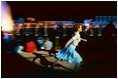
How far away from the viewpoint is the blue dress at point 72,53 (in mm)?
9516

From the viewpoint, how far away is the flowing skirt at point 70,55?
9.52m

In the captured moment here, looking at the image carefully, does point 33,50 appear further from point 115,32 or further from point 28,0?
point 115,32

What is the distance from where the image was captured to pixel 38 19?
9.55m

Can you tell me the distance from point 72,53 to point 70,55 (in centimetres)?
6

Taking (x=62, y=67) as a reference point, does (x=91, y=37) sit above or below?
above

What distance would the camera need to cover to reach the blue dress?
9.52 meters

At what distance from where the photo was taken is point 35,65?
967 centimetres

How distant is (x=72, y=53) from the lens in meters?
9.54

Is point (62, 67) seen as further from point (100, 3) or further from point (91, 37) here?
point (100, 3)

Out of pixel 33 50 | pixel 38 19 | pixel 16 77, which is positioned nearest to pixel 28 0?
pixel 38 19

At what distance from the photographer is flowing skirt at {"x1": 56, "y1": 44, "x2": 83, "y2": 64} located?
31.2 ft

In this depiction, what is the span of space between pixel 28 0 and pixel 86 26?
4.42 feet

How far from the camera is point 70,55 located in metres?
9.55

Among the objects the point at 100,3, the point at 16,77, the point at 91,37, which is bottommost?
the point at 16,77
